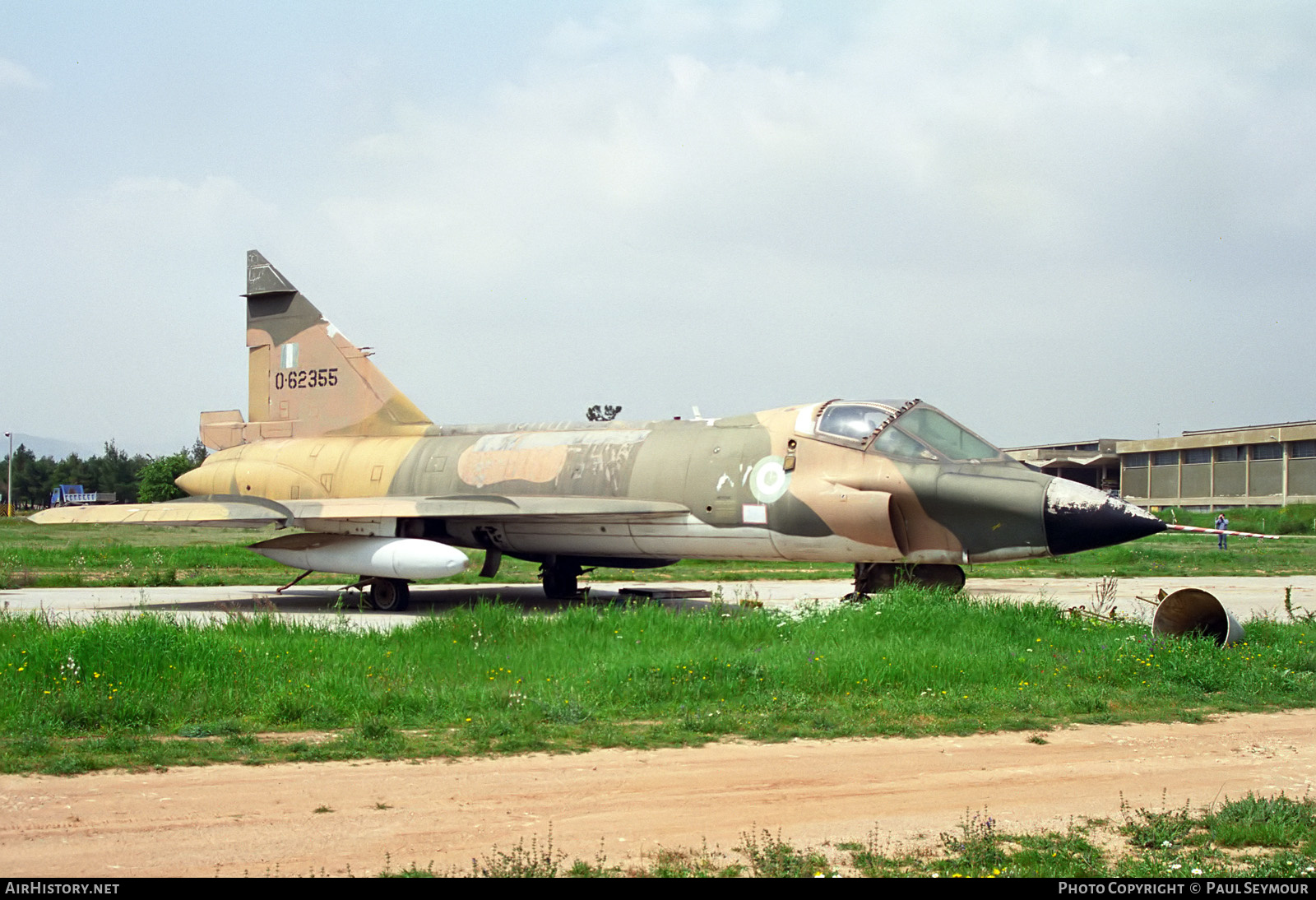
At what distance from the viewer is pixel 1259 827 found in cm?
527

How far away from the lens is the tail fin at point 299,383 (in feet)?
67.2

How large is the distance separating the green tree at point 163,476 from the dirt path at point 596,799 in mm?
83938

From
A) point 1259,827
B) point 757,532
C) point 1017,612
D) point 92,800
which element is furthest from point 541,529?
point 1259,827

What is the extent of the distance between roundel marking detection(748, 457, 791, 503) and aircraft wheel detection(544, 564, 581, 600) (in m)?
4.84

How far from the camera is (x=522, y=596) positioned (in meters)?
20.0

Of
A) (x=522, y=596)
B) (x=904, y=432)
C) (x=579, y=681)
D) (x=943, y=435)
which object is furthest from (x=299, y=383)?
(x=579, y=681)

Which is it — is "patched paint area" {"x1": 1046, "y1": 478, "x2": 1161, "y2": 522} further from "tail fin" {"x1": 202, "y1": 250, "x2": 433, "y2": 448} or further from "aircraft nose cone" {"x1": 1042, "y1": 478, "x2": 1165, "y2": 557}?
"tail fin" {"x1": 202, "y1": 250, "x2": 433, "y2": 448}

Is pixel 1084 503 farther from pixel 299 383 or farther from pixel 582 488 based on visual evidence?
pixel 299 383

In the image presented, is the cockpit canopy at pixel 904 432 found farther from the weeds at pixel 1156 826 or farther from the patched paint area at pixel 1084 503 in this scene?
the weeds at pixel 1156 826

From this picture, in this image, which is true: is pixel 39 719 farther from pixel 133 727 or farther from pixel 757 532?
pixel 757 532

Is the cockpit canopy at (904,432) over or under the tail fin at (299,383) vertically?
under

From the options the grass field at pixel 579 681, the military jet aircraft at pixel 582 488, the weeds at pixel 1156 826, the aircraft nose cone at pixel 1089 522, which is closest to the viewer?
the weeds at pixel 1156 826

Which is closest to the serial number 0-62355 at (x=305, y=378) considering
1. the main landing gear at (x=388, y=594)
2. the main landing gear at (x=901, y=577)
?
the main landing gear at (x=388, y=594)

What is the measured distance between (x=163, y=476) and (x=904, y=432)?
292 ft
